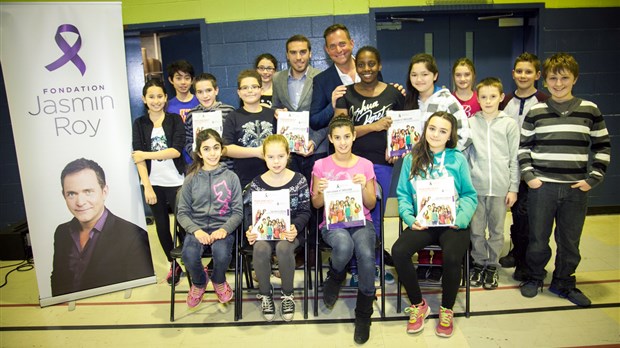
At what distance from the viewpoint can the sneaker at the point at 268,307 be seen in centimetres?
297

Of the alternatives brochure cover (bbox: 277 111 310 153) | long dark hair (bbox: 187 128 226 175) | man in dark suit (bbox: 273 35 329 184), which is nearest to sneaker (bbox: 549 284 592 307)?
man in dark suit (bbox: 273 35 329 184)

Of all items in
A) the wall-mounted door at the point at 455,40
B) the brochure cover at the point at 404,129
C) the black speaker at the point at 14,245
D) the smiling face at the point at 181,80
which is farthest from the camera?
the wall-mounted door at the point at 455,40

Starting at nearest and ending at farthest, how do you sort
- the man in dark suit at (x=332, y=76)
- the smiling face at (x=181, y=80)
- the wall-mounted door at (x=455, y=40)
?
the man in dark suit at (x=332, y=76), the smiling face at (x=181, y=80), the wall-mounted door at (x=455, y=40)

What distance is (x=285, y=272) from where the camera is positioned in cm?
293

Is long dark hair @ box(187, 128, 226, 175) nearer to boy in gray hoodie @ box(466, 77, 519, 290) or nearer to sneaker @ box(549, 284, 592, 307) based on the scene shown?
boy in gray hoodie @ box(466, 77, 519, 290)

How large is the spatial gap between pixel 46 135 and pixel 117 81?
0.61 meters

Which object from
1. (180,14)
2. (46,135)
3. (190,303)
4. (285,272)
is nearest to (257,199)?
(285,272)

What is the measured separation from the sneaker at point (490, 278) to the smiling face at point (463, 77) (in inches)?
52.8

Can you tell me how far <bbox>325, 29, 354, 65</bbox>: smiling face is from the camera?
10.7 ft

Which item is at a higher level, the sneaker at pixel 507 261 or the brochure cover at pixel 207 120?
the brochure cover at pixel 207 120

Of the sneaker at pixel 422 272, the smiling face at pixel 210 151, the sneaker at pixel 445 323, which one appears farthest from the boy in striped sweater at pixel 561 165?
the smiling face at pixel 210 151

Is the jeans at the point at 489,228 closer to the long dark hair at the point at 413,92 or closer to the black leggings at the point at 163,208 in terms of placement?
the long dark hair at the point at 413,92

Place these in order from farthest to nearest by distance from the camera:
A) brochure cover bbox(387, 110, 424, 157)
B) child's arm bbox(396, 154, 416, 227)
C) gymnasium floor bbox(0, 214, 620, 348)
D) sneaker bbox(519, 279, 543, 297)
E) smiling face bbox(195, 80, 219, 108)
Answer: smiling face bbox(195, 80, 219, 108) < sneaker bbox(519, 279, 543, 297) < brochure cover bbox(387, 110, 424, 157) < child's arm bbox(396, 154, 416, 227) < gymnasium floor bbox(0, 214, 620, 348)

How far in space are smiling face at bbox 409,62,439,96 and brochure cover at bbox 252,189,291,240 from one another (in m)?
1.18
